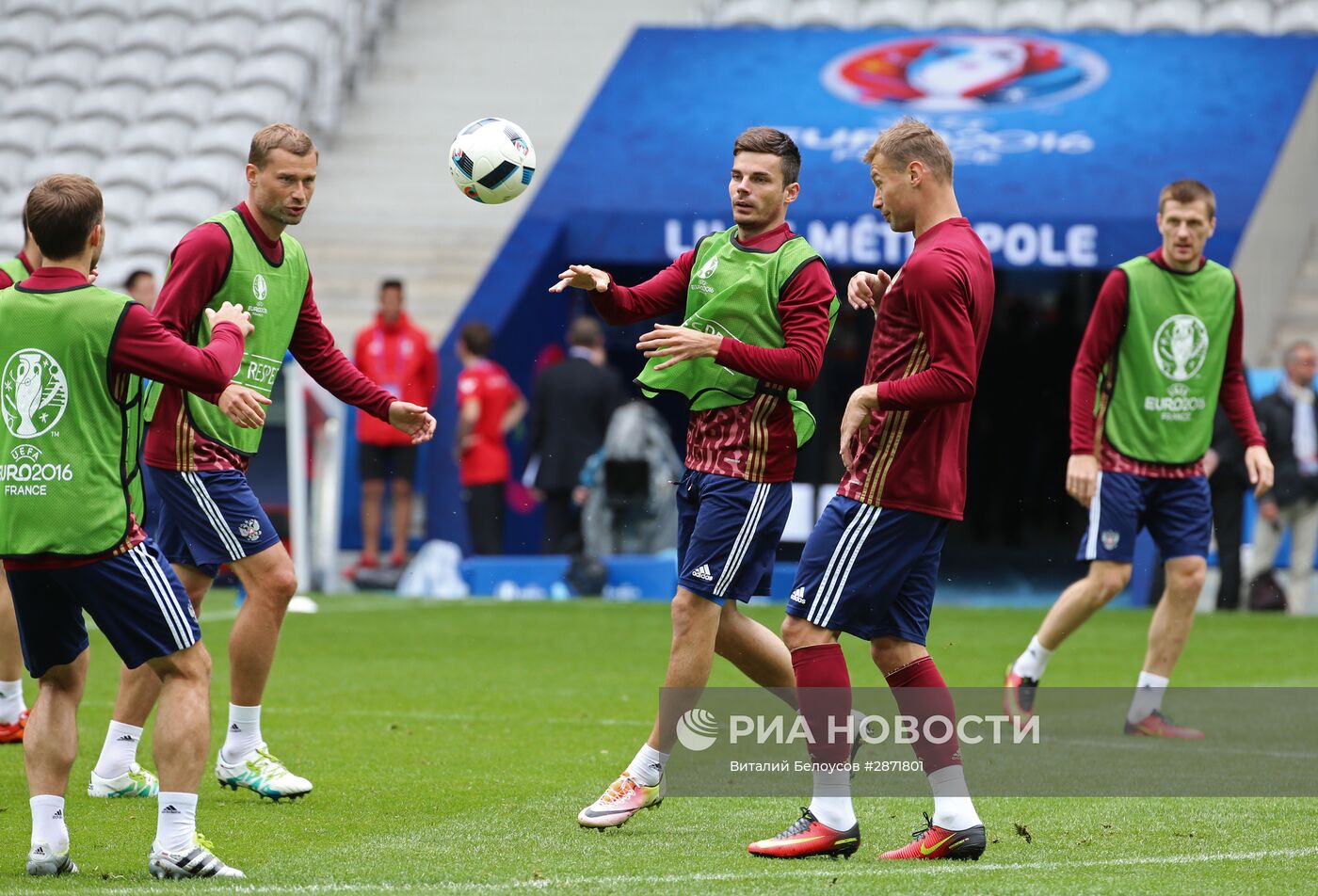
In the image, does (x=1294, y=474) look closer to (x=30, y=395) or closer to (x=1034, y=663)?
(x=1034, y=663)

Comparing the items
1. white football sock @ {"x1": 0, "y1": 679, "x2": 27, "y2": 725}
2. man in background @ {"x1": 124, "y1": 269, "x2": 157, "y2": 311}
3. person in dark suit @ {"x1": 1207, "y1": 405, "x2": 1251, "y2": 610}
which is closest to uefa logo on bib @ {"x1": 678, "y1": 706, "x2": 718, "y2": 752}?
white football sock @ {"x1": 0, "y1": 679, "x2": 27, "y2": 725}

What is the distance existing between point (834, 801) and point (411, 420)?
203cm

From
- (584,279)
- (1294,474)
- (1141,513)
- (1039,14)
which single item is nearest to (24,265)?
(584,279)

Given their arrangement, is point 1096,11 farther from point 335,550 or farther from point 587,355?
point 335,550

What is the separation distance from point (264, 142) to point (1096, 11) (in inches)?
648

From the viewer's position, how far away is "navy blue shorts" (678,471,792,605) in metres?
6.08

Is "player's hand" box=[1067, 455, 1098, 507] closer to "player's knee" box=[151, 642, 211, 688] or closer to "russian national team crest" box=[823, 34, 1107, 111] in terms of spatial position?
"player's knee" box=[151, 642, 211, 688]

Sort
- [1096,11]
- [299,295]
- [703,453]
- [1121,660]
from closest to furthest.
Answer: [703,453] → [299,295] → [1121,660] → [1096,11]

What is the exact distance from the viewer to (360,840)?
18.7 feet

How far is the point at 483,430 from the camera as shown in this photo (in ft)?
51.2

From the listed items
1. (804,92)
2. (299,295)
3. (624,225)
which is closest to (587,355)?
(624,225)

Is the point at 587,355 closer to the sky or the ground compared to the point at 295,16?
closer to the ground

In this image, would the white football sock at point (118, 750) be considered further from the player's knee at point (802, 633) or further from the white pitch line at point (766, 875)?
the player's knee at point (802, 633)

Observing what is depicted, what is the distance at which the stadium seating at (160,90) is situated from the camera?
68.1 feet
